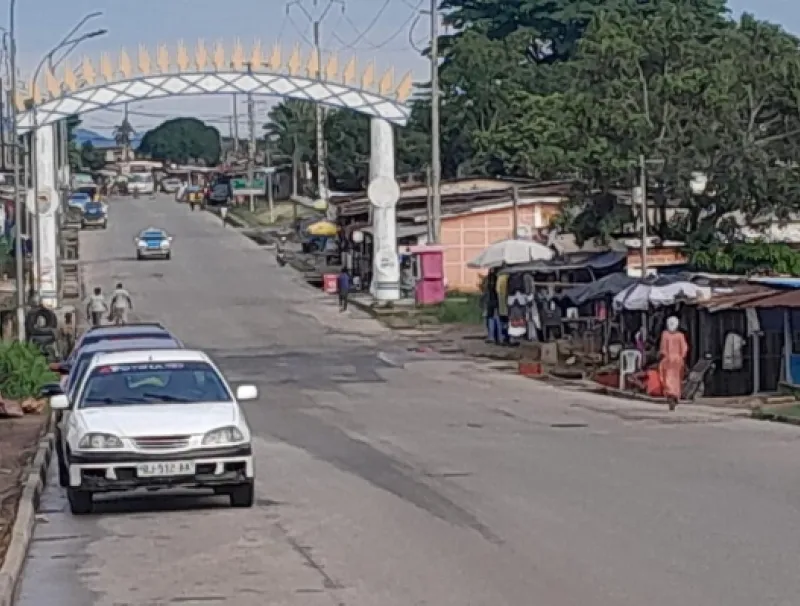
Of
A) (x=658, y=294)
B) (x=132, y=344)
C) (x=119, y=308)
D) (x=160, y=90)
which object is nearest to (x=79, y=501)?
(x=132, y=344)

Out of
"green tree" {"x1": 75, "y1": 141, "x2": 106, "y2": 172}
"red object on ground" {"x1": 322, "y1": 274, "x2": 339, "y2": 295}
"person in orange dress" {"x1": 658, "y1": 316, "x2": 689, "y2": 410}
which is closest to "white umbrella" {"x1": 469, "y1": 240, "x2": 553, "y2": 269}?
"person in orange dress" {"x1": 658, "y1": 316, "x2": 689, "y2": 410}

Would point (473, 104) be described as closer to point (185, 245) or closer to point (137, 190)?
point (185, 245)

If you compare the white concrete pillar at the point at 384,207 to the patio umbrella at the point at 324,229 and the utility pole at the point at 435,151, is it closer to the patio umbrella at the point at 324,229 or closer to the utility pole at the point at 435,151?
the utility pole at the point at 435,151

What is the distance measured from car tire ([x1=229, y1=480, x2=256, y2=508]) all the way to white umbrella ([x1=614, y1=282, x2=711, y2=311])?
17.7 m

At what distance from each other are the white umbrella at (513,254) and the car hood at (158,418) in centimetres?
3071

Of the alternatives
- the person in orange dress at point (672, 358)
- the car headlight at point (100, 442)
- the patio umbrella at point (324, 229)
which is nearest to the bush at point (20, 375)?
the person in orange dress at point (672, 358)

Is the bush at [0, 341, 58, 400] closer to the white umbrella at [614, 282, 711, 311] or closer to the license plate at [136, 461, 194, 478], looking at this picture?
the white umbrella at [614, 282, 711, 311]

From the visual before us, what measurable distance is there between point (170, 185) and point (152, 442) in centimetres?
15314

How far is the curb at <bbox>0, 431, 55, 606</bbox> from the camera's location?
12633 millimetres

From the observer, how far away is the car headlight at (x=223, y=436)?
17000 millimetres

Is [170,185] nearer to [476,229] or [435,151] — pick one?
[476,229]

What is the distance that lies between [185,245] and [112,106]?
34473mm

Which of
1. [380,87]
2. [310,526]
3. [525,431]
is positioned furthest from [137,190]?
[310,526]

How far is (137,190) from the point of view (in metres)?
160
